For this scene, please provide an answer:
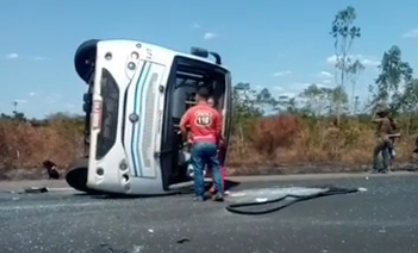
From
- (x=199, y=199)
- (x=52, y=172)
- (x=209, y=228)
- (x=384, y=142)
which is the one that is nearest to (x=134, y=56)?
(x=199, y=199)

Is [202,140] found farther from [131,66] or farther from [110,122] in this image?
[131,66]

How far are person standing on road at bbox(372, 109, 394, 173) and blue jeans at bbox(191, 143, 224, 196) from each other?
9.48 metres

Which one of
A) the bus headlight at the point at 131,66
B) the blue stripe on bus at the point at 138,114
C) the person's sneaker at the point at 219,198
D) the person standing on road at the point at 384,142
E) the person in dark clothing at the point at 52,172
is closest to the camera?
the person's sneaker at the point at 219,198

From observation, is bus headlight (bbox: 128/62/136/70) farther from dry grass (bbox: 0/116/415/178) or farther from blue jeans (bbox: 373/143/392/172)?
blue jeans (bbox: 373/143/392/172)

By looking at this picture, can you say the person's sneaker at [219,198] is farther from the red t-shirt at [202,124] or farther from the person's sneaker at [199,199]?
the red t-shirt at [202,124]

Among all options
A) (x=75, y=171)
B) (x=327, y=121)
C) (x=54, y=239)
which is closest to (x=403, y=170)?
(x=327, y=121)

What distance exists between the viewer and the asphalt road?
6.02m

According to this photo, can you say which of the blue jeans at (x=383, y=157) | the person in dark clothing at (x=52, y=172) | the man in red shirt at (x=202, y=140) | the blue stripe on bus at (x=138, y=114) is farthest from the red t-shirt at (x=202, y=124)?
the blue jeans at (x=383, y=157)

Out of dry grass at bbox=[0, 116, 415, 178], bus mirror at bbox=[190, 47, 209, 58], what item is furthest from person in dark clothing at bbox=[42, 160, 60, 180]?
bus mirror at bbox=[190, 47, 209, 58]

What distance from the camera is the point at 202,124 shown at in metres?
9.47

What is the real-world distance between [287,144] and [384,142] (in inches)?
222

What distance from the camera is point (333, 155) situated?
2303 cm

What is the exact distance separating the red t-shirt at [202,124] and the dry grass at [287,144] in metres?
9.96

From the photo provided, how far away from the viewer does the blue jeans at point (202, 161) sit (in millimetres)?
9398
